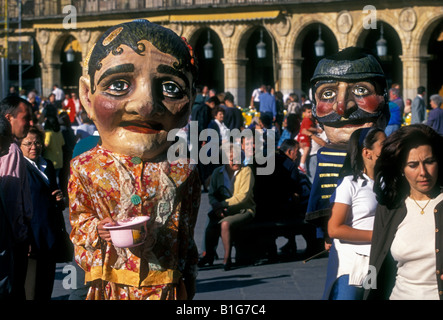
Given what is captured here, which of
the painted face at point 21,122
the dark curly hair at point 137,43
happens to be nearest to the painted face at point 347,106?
the dark curly hair at point 137,43

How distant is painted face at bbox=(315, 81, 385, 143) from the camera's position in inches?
217

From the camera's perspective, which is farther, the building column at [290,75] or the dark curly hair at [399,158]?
the building column at [290,75]

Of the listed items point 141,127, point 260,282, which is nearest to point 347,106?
point 141,127

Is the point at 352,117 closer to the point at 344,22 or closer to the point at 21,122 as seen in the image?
the point at 21,122

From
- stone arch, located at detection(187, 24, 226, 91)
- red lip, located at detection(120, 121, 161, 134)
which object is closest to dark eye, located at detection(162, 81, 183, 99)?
red lip, located at detection(120, 121, 161, 134)

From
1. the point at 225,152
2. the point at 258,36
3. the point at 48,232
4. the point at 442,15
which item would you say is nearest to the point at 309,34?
the point at 258,36

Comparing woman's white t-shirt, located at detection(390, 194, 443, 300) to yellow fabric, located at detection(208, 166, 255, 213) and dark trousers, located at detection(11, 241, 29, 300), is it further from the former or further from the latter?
yellow fabric, located at detection(208, 166, 255, 213)

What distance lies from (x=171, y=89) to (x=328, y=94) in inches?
58.3

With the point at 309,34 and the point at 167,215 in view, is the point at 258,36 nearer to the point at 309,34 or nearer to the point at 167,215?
the point at 309,34

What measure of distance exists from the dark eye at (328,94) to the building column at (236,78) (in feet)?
73.7

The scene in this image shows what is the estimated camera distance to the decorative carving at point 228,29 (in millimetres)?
28078

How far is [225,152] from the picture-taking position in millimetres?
9172

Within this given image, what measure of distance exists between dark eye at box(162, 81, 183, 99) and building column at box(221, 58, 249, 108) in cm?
2364

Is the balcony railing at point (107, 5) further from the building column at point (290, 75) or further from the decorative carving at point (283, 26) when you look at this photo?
the building column at point (290, 75)
